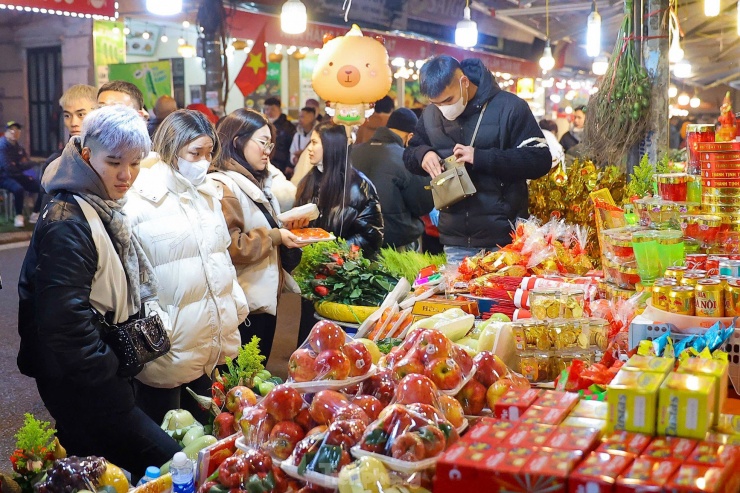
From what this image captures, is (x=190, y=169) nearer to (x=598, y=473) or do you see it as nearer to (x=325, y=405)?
(x=325, y=405)

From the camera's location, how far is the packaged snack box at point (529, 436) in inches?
78.3

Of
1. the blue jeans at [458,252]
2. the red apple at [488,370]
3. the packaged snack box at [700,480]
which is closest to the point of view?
the packaged snack box at [700,480]

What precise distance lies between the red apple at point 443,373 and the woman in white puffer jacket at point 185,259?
163 cm

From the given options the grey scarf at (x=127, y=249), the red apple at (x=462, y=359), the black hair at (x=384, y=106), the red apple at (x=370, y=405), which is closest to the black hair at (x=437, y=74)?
the grey scarf at (x=127, y=249)

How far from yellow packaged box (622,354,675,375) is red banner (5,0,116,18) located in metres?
7.93

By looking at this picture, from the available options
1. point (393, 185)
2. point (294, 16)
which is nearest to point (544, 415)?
point (393, 185)

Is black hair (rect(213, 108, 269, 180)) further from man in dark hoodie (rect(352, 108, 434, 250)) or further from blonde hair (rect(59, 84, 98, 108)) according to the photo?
man in dark hoodie (rect(352, 108, 434, 250))

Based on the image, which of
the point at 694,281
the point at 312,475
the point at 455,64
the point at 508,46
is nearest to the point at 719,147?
the point at 694,281

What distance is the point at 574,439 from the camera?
→ 201 centimetres

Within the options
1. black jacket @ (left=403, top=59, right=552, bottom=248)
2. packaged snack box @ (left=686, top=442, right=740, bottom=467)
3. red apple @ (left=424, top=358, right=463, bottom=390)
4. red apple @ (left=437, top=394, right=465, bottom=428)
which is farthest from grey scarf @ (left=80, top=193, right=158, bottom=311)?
black jacket @ (left=403, top=59, right=552, bottom=248)

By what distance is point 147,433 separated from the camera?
3.05 meters

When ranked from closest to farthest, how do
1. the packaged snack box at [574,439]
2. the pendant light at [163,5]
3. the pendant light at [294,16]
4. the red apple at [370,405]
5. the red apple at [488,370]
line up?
1. the packaged snack box at [574,439]
2. the red apple at [370,405]
3. the red apple at [488,370]
4. the pendant light at [163,5]
5. the pendant light at [294,16]

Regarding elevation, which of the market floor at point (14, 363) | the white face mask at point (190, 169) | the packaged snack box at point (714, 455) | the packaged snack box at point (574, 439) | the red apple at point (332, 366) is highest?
the white face mask at point (190, 169)

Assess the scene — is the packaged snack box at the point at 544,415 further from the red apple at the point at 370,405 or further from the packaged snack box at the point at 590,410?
the red apple at the point at 370,405
